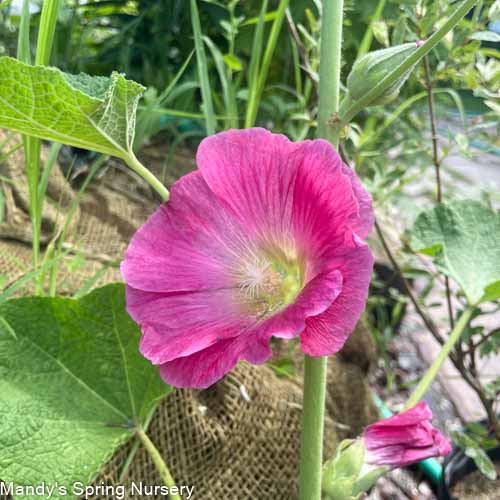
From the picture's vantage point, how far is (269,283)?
43cm

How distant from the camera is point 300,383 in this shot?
2.53 feet

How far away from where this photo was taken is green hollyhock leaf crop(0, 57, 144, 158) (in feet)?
1.13

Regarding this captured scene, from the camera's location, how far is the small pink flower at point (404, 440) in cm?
46

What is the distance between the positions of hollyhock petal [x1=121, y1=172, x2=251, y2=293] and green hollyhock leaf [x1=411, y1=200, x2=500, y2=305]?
30 centimetres

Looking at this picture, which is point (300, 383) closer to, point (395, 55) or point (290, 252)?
point (290, 252)

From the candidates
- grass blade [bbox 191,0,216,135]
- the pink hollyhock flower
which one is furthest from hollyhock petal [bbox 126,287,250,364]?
grass blade [bbox 191,0,216,135]

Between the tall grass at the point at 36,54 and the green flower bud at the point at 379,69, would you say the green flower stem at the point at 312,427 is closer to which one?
the green flower bud at the point at 379,69

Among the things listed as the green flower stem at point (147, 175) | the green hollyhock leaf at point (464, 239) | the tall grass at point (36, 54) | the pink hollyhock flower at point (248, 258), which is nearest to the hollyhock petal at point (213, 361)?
the pink hollyhock flower at point (248, 258)

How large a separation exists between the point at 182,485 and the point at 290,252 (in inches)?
11.3

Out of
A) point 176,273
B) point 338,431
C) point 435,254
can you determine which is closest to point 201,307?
point 176,273

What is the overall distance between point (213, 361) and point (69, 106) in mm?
186

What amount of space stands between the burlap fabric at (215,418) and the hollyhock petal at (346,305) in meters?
0.27

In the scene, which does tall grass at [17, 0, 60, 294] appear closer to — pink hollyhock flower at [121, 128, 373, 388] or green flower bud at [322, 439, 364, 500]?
pink hollyhock flower at [121, 128, 373, 388]

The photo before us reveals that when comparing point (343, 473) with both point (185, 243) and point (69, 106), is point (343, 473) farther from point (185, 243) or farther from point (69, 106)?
point (69, 106)
